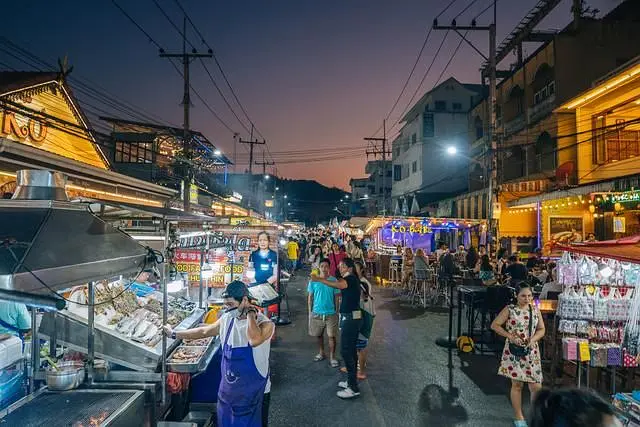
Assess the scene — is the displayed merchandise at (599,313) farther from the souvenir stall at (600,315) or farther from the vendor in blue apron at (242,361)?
the vendor in blue apron at (242,361)

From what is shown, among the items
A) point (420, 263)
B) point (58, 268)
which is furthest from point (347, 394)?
point (420, 263)

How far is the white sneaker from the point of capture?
19.7ft

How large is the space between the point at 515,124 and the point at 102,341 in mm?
25159

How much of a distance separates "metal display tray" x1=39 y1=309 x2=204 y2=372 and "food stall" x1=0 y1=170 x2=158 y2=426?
5cm

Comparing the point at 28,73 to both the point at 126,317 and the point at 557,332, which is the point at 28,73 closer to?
the point at 126,317

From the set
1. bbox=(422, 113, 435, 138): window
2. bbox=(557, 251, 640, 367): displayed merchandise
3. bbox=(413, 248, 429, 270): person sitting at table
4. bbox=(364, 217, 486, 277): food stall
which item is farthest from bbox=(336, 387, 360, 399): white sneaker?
bbox=(422, 113, 435, 138): window

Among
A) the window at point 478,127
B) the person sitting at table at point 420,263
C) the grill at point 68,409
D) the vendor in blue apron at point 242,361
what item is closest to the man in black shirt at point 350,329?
the vendor in blue apron at point 242,361

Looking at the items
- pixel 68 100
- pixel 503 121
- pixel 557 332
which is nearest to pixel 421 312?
pixel 557 332

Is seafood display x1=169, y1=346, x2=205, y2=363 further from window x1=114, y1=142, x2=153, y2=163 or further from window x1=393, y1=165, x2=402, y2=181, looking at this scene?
window x1=393, y1=165, x2=402, y2=181

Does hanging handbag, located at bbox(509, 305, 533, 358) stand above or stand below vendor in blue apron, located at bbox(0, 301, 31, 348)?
below

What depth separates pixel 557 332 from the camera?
6.49m

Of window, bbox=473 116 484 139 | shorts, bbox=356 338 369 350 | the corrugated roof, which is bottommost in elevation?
shorts, bbox=356 338 369 350

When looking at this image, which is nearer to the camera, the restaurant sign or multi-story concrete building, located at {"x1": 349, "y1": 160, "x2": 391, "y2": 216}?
the restaurant sign

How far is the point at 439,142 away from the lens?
36156 millimetres
